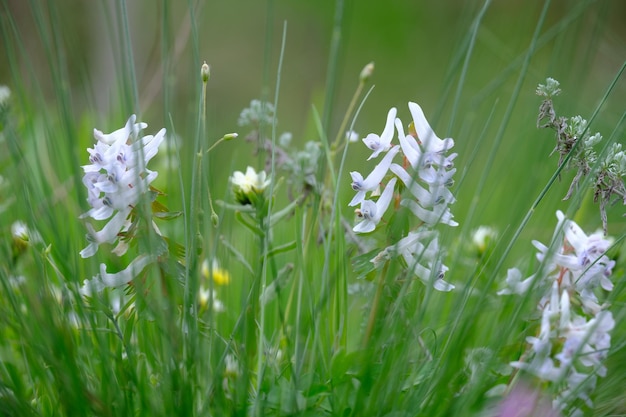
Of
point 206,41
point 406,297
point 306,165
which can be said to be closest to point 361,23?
point 206,41

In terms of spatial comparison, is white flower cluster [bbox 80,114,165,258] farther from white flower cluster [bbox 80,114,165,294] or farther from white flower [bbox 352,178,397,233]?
white flower [bbox 352,178,397,233]

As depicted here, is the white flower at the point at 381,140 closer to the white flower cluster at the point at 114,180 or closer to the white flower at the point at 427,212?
the white flower at the point at 427,212

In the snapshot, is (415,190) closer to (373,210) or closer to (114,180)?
(373,210)

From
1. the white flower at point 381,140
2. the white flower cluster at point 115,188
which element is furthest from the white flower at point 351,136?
the white flower cluster at point 115,188

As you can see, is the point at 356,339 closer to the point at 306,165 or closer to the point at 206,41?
the point at 306,165

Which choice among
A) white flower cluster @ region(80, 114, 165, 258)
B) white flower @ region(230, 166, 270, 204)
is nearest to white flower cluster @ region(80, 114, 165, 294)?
white flower cluster @ region(80, 114, 165, 258)

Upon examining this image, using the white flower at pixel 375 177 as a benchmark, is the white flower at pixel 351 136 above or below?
above

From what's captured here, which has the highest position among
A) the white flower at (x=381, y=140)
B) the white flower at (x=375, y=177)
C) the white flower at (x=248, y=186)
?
the white flower at (x=248, y=186)

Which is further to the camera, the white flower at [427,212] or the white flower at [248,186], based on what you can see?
the white flower at [248,186]
